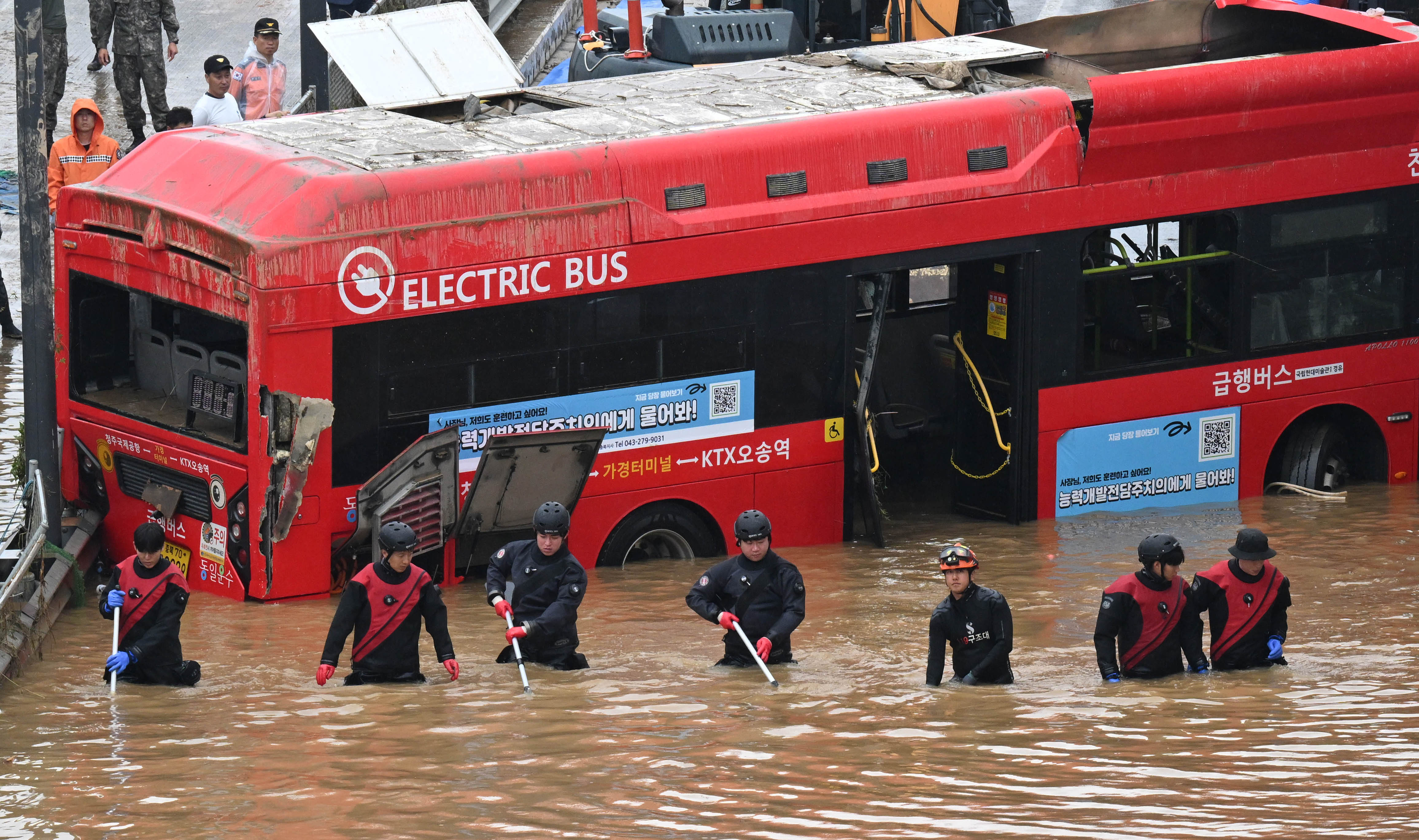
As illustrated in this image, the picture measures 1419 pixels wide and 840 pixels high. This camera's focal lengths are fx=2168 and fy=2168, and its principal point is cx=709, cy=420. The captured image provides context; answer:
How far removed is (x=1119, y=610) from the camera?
10875mm

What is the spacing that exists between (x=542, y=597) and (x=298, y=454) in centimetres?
173

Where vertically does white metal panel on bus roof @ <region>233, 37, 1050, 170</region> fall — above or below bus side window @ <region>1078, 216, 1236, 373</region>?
above

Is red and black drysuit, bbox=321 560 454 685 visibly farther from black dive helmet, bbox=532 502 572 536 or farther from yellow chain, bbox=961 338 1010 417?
yellow chain, bbox=961 338 1010 417

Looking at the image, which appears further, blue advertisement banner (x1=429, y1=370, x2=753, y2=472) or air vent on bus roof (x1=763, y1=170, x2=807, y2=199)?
air vent on bus roof (x1=763, y1=170, x2=807, y2=199)

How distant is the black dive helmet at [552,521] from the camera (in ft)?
36.4

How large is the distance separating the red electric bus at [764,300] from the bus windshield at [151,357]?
26 millimetres

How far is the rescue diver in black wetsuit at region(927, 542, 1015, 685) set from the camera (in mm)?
10672

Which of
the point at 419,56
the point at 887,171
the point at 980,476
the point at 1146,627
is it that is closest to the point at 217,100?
the point at 419,56

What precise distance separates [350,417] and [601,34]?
9.96 m

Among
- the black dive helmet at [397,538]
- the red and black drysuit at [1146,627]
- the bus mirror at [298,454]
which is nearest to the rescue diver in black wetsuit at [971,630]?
the red and black drysuit at [1146,627]

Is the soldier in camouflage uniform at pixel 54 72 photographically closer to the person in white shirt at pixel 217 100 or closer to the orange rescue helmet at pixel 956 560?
the person in white shirt at pixel 217 100

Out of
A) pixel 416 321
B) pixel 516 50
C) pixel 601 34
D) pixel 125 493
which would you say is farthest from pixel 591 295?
pixel 516 50

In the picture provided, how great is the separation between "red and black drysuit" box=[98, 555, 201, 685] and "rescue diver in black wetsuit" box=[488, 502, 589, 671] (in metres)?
1.57

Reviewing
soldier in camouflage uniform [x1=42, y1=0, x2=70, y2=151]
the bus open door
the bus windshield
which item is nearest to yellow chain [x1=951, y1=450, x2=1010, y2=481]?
Answer: the bus open door
